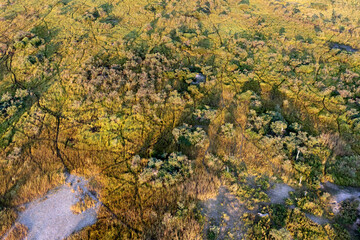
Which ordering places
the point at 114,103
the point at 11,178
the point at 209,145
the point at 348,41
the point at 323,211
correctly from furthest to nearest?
the point at 348,41
the point at 114,103
the point at 209,145
the point at 11,178
the point at 323,211

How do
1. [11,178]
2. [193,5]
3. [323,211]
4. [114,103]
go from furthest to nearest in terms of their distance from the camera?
1. [193,5]
2. [114,103]
3. [11,178]
4. [323,211]

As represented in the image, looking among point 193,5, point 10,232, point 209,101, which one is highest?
point 193,5

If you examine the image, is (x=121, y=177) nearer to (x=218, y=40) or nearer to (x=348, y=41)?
(x=218, y=40)

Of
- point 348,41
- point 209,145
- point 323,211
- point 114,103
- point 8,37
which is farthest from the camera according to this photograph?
point 348,41

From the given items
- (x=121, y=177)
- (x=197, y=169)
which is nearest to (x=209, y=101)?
(x=197, y=169)

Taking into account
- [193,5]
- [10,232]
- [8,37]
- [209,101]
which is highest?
[193,5]

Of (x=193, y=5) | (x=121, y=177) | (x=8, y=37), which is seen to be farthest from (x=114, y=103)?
(x=193, y=5)

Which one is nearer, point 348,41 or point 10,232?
point 10,232

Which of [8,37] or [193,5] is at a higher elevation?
[193,5]

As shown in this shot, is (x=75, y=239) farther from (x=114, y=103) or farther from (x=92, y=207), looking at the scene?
(x=114, y=103)
